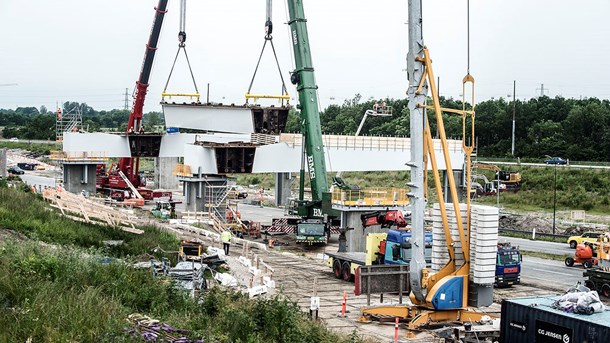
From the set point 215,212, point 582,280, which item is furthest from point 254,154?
point 582,280

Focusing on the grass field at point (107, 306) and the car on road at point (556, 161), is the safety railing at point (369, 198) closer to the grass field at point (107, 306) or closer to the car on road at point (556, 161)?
the grass field at point (107, 306)

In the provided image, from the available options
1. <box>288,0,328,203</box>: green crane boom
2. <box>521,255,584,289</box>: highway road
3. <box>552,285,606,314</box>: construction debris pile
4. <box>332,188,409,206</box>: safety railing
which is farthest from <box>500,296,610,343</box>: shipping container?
<box>288,0,328,203</box>: green crane boom

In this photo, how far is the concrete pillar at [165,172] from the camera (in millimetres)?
79438

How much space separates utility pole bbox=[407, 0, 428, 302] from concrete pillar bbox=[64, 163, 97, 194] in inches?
1575

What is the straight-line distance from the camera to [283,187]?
6744 centimetres

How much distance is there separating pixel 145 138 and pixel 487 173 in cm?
4063

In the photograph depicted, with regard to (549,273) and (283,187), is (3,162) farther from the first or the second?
(549,273)

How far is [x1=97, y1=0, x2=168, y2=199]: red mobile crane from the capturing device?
59.1 meters

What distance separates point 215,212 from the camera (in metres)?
48.8

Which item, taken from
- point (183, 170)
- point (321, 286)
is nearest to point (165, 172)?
point (183, 170)

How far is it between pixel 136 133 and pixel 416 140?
36.6 meters

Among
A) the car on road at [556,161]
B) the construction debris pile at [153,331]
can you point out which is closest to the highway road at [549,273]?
the construction debris pile at [153,331]

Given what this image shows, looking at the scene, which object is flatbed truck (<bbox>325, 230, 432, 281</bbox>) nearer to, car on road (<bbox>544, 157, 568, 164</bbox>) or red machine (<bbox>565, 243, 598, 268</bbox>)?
red machine (<bbox>565, 243, 598, 268</bbox>)

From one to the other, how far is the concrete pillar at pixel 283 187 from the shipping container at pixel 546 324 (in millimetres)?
47670
